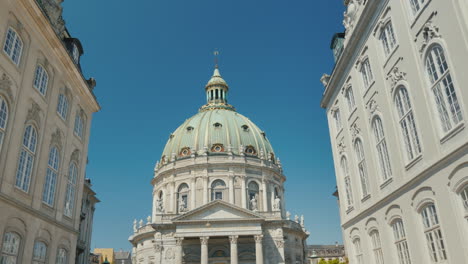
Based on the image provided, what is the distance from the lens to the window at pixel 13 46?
1661 centimetres

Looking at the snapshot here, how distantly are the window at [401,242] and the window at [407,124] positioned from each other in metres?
3.11

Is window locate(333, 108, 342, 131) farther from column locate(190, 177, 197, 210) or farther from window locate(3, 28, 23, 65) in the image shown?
column locate(190, 177, 197, 210)

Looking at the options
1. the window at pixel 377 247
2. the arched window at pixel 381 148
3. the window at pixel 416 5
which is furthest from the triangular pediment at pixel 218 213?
the window at pixel 416 5

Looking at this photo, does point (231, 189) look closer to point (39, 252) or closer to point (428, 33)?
point (39, 252)

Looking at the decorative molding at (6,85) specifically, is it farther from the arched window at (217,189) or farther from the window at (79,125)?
the arched window at (217,189)

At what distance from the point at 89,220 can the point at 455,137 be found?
41682mm

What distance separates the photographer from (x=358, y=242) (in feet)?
69.5

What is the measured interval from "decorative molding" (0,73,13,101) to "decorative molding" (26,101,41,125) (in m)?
1.73

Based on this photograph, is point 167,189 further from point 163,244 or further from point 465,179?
point 465,179

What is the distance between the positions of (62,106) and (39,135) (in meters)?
3.71

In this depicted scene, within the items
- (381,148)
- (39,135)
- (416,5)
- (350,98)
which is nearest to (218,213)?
(350,98)

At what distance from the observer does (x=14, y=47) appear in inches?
677

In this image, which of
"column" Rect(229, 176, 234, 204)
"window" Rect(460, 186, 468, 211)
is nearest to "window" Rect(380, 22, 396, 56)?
"window" Rect(460, 186, 468, 211)

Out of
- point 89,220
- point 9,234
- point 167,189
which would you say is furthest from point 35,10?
point 167,189
